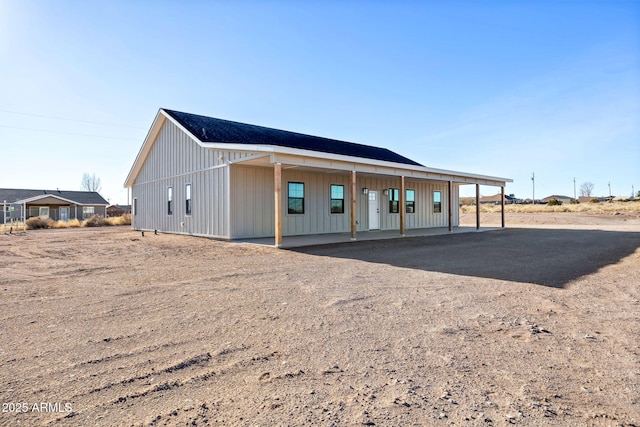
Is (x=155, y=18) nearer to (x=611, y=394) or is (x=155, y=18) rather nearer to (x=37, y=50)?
(x=37, y=50)

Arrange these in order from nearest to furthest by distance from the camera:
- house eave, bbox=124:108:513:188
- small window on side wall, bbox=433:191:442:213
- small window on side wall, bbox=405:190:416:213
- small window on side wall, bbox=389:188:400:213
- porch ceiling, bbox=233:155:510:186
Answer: house eave, bbox=124:108:513:188, porch ceiling, bbox=233:155:510:186, small window on side wall, bbox=389:188:400:213, small window on side wall, bbox=405:190:416:213, small window on side wall, bbox=433:191:442:213

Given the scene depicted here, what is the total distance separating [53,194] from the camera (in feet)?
125

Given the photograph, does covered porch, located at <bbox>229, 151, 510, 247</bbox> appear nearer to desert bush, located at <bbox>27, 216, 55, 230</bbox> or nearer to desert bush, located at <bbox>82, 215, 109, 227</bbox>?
desert bush, located at <bbox>82, 215, 109, 227</bbox>

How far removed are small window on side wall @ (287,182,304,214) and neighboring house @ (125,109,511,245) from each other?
41mm

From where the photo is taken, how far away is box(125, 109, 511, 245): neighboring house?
11570mm

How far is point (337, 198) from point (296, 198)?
2.34 metres

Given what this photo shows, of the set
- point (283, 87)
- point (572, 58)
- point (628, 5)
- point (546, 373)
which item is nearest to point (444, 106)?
point (572, 58)

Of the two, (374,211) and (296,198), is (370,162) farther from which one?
(374,211)

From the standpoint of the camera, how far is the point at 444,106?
18828 millimetres

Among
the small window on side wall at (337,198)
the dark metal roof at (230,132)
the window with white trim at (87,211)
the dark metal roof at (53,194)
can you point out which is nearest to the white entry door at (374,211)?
the small window on side wall at (337,198)

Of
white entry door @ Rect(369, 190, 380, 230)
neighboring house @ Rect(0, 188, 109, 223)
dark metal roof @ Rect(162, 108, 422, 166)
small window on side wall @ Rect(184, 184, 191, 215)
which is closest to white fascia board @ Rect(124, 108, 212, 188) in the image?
dark metal roof @ Rect(162, 108, 422, 166)

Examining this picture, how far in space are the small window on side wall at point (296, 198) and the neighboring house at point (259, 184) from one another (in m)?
0.04

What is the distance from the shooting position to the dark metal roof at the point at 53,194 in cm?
3684

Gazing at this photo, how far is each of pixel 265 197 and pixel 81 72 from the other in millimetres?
12161
